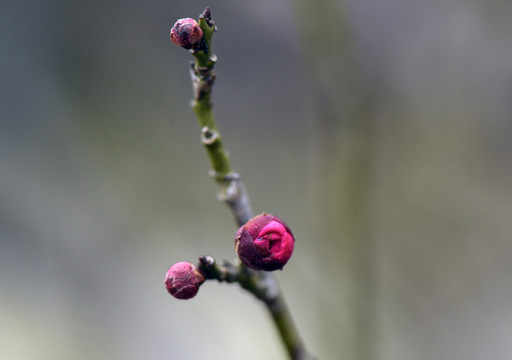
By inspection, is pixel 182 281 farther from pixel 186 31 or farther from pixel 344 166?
pixel 344 166

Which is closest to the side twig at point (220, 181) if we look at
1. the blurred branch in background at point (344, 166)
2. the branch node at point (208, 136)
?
the branch node at point (208, 136)

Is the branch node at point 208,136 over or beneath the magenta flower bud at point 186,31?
beneath

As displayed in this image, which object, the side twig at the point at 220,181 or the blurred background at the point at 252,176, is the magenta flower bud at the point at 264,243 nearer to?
the side twig at the point at 220,181

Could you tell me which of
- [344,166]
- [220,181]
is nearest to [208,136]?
[220,181]

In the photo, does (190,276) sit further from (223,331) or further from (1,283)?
(1,283)

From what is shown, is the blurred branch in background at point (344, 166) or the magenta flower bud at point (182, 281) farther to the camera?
the blurred branch in background at point (344, 166)

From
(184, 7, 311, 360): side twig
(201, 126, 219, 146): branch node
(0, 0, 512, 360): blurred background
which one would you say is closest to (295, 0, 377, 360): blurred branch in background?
(0, 0, 512, 360): blurred background
